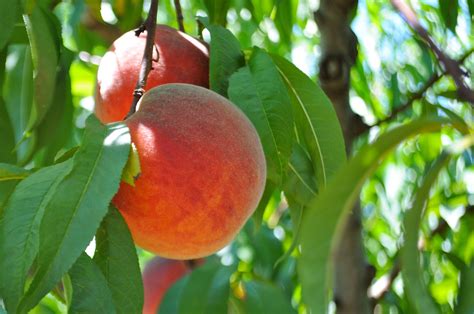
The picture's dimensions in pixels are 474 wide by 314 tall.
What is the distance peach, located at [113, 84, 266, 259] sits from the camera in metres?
0.78

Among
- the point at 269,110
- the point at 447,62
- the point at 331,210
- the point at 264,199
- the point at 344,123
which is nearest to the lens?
the point at 331,210

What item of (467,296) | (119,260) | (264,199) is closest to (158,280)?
(264,199)

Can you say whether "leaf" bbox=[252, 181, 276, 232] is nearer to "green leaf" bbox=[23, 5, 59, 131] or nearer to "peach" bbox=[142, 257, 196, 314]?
"green leaf" bbox=[23, 5, 59, 131]

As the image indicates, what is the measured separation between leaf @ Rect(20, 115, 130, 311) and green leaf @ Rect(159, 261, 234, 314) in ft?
0.73

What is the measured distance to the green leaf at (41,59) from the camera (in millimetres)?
1010

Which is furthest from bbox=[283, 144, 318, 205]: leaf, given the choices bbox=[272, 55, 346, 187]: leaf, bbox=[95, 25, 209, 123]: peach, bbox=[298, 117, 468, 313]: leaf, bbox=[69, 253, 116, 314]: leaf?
bbox=[298, 117, 468, 313]: leaf

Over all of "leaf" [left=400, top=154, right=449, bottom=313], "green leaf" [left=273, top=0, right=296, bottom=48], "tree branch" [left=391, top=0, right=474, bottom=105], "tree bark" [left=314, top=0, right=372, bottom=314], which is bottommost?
"tree bark" [left=314, top=0, right=372, bottom=314]

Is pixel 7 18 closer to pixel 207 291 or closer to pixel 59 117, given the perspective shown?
pixel 59 117

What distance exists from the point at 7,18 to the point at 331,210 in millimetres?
560

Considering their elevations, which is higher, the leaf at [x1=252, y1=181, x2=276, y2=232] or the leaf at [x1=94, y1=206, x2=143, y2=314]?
the leaf at [x1=94, y1=206, x2=143, y2=314]

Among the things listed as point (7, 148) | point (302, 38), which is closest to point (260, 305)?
point (7, 148)

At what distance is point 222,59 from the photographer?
0.94 meters

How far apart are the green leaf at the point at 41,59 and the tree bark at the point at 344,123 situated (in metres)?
0.47

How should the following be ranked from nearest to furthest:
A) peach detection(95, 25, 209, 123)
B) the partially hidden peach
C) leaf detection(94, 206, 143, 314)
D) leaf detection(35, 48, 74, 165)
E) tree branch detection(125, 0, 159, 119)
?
leaf detection(94, 206, 143, 314) < tree branch detection(125, 0, 159, 119) < peach detection(95, 25, 209, 123) < leaf detection(35, 48, 74, 165) < the partially hidden peach
